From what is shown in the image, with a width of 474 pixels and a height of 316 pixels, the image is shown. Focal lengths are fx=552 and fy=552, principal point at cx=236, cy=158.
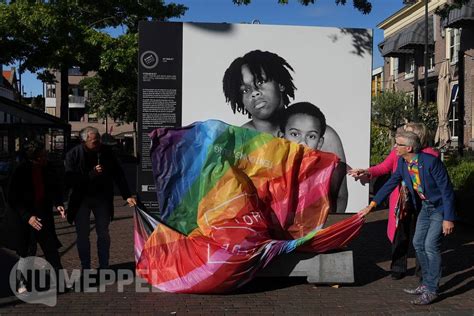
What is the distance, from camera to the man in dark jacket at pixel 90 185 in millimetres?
5949

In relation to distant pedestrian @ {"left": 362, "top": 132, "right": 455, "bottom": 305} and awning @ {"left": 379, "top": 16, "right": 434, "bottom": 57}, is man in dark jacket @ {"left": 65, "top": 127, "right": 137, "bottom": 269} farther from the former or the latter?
awning @ {"left": 379, "top": 16, "right": 434, "bottom": 57}

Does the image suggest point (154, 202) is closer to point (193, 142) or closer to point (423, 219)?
point (193, 142)

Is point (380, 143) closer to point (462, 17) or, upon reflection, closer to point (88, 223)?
point (462, 17)

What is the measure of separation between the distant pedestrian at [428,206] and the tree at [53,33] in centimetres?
1465

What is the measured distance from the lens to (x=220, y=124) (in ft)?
20.1

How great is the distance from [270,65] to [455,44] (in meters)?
22.5

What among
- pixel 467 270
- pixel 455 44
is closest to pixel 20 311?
pixel 467 270

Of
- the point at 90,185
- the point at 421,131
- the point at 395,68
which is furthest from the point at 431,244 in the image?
the point at 395,68

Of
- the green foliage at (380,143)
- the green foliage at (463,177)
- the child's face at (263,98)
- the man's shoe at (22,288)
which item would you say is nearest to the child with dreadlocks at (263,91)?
the child's face at (263,98)

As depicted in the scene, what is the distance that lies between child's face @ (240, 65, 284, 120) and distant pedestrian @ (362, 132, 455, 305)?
1880mm

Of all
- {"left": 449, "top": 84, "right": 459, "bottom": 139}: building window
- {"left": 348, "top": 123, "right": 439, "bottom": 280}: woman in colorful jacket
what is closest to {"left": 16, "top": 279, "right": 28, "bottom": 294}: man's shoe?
{"left": 348, "top": 123, "right": 439, "bottom": 280}: woman in colorful jacket

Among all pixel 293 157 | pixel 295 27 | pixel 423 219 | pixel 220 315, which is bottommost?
pixel 220 315

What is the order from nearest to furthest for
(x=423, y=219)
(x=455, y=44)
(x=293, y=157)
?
(x=423, y=219), (x=293, y=157), (x=455, y=44)

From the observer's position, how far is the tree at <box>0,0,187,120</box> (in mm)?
17906
